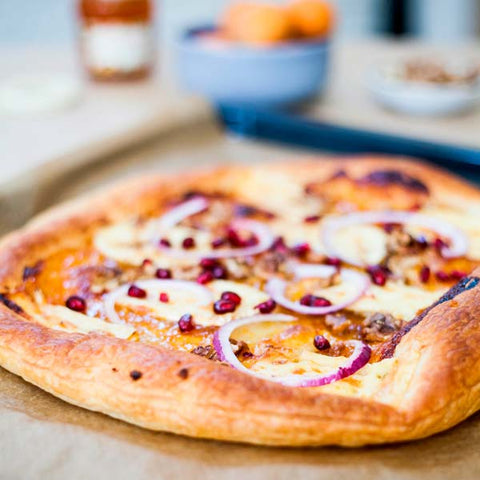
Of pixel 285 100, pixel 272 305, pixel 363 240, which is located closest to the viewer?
pixel 272 305

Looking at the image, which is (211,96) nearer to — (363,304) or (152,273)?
(152,273)

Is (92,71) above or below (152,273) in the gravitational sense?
above

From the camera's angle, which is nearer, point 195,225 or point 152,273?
point 152,273

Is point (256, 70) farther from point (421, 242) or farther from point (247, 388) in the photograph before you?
point (247, 388)

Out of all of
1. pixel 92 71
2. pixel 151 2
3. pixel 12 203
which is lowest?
pixel 12 203

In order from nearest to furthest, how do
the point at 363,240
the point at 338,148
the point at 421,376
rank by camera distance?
1. the point at 421,376
2. the point at 363,240
3. the point at 338,148

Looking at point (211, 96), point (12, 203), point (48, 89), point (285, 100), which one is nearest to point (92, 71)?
point (48, 89)
